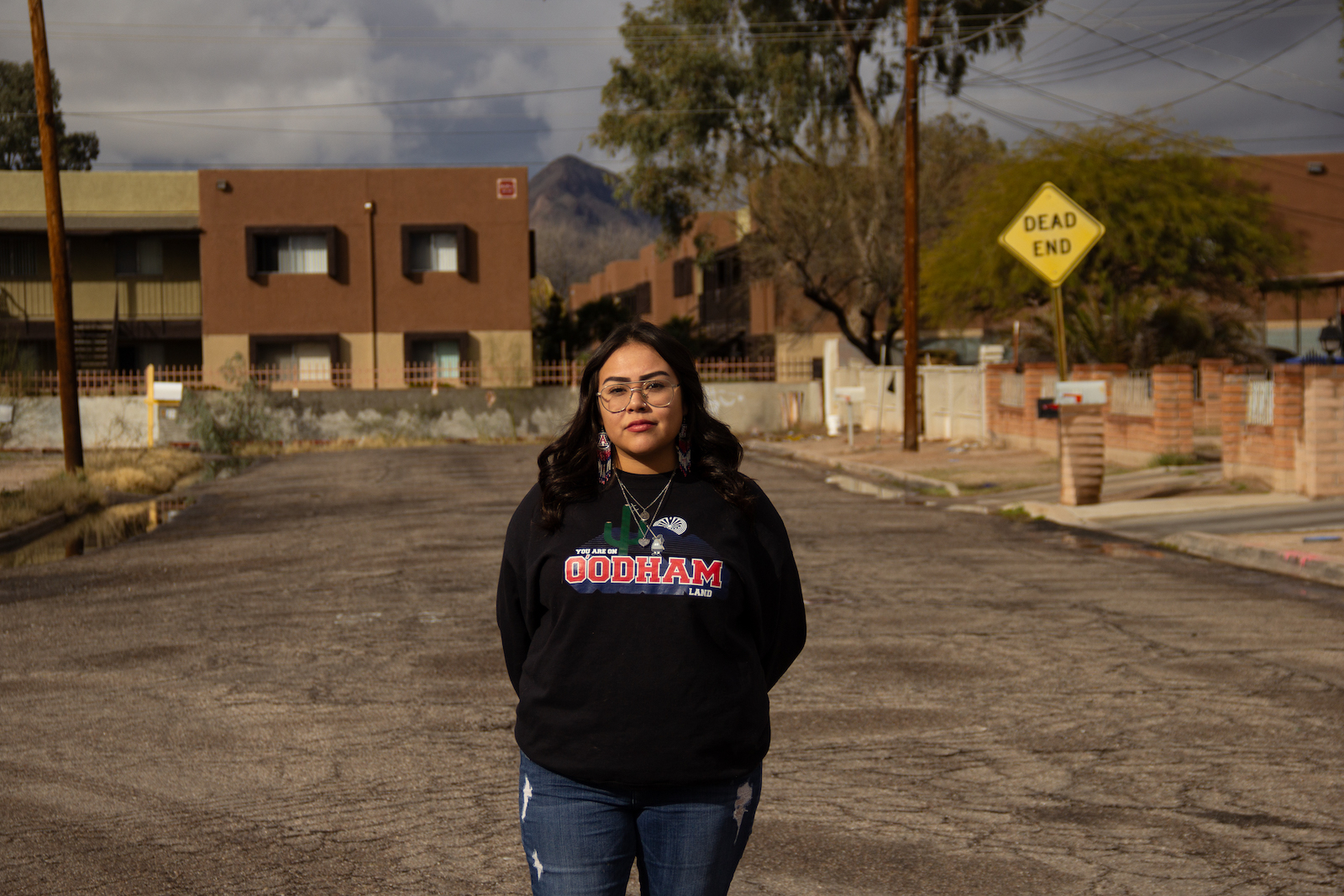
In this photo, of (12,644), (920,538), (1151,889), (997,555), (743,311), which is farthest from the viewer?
(743,311)

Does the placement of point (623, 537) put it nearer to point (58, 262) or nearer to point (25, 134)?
point (58, 262)

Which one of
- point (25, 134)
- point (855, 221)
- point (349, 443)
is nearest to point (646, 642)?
point (349, 443)

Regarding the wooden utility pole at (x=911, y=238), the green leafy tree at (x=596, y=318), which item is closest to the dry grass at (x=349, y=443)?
the wooden utility pole at (x=911, y=238)

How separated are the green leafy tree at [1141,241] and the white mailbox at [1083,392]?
15028 mm

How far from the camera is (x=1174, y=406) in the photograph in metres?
20.8

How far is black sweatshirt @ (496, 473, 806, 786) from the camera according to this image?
2789mm

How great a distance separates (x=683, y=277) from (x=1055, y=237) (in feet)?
157

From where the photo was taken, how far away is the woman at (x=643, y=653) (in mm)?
2801

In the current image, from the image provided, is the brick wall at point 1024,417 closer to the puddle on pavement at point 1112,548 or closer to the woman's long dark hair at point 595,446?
the puddle on pavement at point 1112,548

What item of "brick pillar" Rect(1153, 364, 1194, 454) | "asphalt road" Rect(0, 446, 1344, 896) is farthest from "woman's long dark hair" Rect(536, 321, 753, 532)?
"brick pillar" Rect(1153, 364, 1194, 454)

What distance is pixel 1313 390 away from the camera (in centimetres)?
1602

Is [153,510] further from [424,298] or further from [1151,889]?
[424,298]

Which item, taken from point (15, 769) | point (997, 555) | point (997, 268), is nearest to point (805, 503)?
point (997, 555)

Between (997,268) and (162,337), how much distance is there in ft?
85.4
